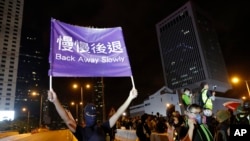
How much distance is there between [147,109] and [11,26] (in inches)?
3254

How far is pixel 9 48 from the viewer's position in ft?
405

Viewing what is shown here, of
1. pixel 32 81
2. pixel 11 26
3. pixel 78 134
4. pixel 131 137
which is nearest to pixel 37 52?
pixel 32 81

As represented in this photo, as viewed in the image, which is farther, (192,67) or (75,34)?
(192,67)

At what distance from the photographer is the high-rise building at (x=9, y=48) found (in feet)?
386

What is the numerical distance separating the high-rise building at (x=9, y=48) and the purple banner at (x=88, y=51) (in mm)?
122258

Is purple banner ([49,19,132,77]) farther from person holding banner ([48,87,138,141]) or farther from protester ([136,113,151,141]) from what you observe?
protester ([136,113,151,141])

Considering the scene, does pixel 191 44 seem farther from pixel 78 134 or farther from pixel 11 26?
pixel 78 134

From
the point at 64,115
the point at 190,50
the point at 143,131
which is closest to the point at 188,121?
the point at 64,115

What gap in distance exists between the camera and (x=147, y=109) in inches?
4427

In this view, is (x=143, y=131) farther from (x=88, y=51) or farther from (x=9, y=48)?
(x=9, y=48)

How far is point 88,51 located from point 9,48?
132 metres

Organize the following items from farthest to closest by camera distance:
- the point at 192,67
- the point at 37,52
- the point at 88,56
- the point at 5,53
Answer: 1. the point at 37,52
2. the point at 192,67
3. the point at 5,53
4. the point at 88,56

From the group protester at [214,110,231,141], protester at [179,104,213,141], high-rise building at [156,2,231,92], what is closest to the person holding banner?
protester at [179,104,213,141]

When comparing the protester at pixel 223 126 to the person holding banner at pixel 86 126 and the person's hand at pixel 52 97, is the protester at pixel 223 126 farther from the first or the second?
the person's hand at pixel 52 97
